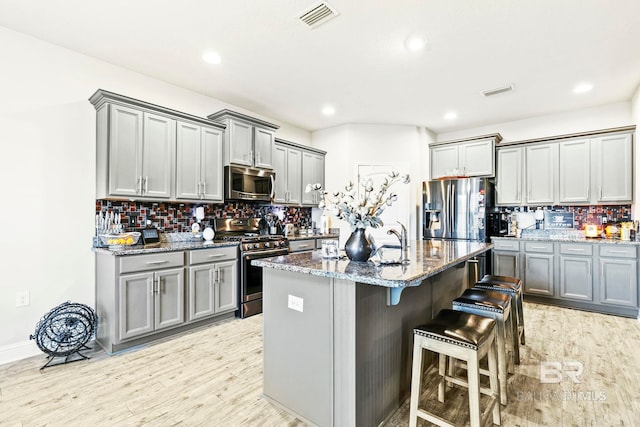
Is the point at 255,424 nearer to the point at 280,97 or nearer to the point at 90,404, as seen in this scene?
the point at 90,404

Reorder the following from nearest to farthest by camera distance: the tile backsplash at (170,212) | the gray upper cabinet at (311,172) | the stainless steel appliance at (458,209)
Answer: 1. the tile backsplash at (170,212)
2. the stainless steel appliance at (458,209)
3. the gray upper cabinet at (311,172)

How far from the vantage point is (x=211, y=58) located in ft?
10.3

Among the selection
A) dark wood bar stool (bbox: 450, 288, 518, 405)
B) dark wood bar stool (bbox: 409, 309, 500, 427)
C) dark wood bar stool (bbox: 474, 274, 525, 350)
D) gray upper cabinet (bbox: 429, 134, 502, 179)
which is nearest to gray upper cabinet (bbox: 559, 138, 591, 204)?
gray upper cabinet (bbox: 429, 134, 502, 179)

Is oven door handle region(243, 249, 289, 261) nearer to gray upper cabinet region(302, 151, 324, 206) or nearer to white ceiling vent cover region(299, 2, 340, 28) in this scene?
gray upper cabinet region(302, 151, 324, 206)

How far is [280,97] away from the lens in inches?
164

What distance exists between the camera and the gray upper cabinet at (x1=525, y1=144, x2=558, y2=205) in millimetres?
4484

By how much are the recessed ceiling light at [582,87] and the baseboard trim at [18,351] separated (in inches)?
241

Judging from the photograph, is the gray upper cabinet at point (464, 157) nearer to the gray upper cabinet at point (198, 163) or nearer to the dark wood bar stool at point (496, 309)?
the dark wood bar stool at point (496, 309)

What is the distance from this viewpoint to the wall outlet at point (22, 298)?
267 cm

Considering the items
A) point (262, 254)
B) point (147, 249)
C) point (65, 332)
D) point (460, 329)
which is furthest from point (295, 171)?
point (460, 329)

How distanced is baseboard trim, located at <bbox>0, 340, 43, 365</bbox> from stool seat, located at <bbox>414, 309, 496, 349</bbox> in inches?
124

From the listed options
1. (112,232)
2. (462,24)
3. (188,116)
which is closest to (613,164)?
(462,24)

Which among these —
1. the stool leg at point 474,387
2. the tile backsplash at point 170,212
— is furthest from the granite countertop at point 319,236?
the stool leg at point 474,387

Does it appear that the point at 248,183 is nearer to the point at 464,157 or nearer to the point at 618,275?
the point at 464,157
